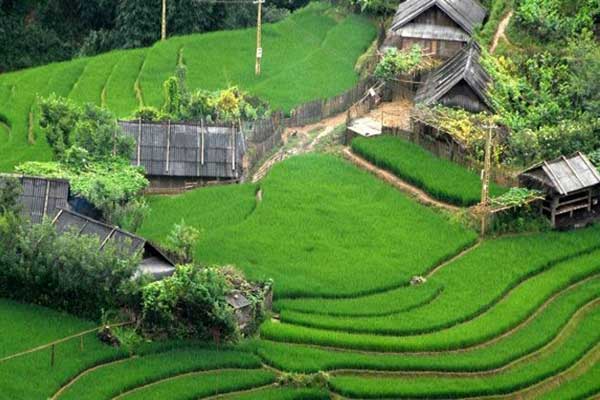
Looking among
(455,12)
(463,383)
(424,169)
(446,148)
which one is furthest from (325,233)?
(455,12)

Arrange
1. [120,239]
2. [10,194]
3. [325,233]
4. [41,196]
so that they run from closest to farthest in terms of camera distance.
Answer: [120,239] → [10,194] → [41,196] → [325,233]

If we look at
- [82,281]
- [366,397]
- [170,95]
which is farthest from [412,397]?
[170,95]

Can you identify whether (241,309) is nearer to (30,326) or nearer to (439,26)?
(30,326)

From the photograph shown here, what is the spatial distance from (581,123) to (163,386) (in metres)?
17.9

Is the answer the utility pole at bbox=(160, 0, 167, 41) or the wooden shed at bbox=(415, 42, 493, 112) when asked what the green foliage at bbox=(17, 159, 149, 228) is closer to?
the wooden shed at bbox=(415, 42, 493, 112)

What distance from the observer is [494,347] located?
1715 inches

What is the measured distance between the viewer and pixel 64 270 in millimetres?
43125

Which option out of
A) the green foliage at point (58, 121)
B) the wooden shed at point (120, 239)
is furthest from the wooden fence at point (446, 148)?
the wooden shed at point (120, 239)

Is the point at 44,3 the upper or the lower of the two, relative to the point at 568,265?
upper

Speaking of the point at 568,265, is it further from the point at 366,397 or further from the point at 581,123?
the point at 366,397

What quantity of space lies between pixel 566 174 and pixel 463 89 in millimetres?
6441

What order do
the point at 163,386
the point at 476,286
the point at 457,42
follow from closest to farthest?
the point at 163,386 → the point at 476,286 → the point at 457,42

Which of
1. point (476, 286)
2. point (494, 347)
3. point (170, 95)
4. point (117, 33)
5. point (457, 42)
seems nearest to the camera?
point (494, 347)

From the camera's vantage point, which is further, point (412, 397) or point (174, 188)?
point (174, 188)
